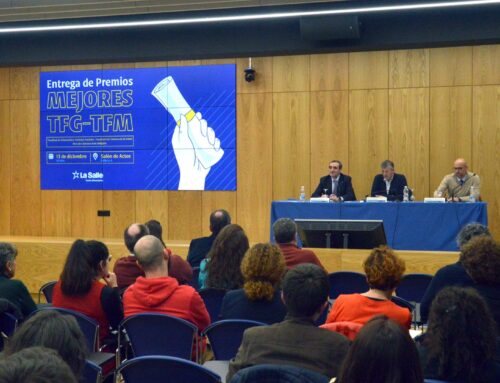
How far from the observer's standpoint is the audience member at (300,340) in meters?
2.41

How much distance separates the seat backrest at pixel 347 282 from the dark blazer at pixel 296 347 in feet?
7.42

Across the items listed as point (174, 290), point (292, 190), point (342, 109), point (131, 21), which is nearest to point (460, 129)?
point (342, 109)

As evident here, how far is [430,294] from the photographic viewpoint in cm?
370

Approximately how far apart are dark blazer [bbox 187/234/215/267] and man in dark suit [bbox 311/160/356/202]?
3.49 m

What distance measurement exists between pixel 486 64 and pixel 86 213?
22.1 ft

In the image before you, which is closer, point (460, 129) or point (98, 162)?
point (460, 129)

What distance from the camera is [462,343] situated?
2.17 m

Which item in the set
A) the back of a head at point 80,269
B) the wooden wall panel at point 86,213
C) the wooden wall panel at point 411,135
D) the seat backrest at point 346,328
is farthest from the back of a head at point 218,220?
the wooden wall panel at point 86,213

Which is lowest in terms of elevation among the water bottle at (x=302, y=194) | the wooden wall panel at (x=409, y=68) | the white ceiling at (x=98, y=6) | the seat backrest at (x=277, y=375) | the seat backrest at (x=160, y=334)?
the seat backrest at (x=160, y=334)

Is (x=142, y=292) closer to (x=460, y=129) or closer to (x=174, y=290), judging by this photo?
(x=174, y=290)

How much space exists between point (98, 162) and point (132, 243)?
5820mm

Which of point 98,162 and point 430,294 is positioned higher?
point 98,162

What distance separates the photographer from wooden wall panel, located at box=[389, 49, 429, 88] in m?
9.43

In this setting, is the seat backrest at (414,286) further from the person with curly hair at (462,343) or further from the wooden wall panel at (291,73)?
the wooden wall panel at (291,73)
